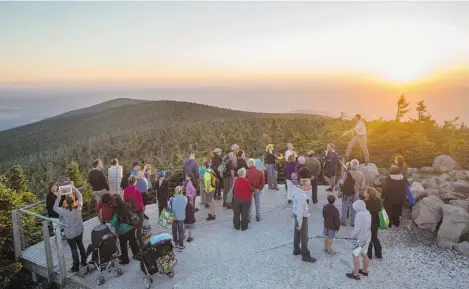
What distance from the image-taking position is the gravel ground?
335 inches

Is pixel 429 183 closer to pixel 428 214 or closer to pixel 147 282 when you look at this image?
pixel 428 214

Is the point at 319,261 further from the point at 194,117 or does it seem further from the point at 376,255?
the point at 194,117

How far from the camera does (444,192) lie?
1220 cm

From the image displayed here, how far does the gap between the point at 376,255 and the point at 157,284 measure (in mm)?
5601

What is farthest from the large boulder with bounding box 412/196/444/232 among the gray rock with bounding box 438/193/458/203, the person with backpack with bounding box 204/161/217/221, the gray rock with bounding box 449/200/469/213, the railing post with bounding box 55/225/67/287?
the railing post with bounding box 55/225/67/287

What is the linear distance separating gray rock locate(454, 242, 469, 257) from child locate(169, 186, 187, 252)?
24.2ft

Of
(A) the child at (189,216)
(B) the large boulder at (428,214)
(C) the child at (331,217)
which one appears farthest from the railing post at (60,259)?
(B) the large boulder at (428,214)

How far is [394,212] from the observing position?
11047 millimetres

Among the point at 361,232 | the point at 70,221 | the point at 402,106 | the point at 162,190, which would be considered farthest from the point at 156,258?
the point at 402,106

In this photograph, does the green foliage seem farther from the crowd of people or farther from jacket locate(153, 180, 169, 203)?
jacket locate(153, 180, 169, 203)

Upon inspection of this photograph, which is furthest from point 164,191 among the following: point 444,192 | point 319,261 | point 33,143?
point 33,143

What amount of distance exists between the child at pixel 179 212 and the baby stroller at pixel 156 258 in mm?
1131

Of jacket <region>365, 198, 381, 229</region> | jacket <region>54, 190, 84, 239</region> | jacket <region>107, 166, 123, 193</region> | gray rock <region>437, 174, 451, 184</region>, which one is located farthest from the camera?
gray rock <region>437, 174, 451, 184</region>

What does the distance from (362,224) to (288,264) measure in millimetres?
2207
